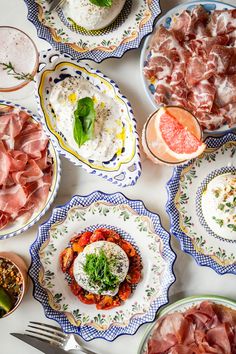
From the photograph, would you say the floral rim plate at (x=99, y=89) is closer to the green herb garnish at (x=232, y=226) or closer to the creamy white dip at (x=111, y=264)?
the creamy white dip at (x=111, y=264)

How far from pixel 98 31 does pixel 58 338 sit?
3.82 ft

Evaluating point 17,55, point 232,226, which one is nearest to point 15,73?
point 17,55

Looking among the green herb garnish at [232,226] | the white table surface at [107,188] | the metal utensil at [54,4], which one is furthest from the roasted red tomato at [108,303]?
the metal utensil at [54,4]

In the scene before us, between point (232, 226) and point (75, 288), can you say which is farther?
point (75, 288)

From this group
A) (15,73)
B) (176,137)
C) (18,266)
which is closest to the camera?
(176,137)

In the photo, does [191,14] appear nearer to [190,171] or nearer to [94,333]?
[190,171]

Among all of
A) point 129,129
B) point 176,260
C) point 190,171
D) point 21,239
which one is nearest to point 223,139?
point 190,171

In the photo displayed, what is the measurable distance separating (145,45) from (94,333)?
1.08 meters

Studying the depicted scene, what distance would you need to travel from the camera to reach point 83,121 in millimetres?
2195

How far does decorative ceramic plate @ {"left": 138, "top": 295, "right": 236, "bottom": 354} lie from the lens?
2.19 m

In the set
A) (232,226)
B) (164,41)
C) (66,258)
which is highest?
(164,41)

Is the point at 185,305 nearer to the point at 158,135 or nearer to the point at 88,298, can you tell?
the point at 88,298

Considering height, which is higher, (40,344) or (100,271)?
(100,271)

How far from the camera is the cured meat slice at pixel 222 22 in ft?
7.23
